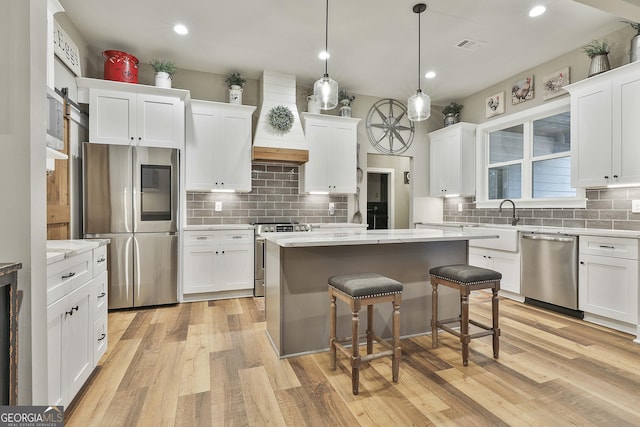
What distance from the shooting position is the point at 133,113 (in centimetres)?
360

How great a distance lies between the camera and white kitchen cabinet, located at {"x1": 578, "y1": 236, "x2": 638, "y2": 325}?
9.30 feet

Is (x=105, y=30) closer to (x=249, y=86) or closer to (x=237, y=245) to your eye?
(x=249, y=86)

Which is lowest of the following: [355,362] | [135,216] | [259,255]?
[355,362]

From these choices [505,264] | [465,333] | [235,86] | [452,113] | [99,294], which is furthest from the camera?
[452,113]

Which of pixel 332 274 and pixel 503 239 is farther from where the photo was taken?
pixel 503 239

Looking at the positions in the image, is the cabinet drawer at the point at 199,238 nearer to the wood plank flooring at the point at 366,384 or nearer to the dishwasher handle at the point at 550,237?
the wood plank flooring at the point at 366,384

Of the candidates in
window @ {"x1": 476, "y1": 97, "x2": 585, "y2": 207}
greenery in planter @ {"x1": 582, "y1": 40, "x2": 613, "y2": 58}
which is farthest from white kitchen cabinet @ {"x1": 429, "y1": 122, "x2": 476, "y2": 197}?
greenery in planter @ {"x1": 582, "y1": 40, "x2": 613, "y2": 58}

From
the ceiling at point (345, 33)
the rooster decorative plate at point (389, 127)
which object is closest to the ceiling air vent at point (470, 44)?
the ceiling at point (345, 33)

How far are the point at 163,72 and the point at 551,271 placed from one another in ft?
15.9

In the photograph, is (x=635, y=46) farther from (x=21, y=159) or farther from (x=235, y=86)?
(x=21, y=159)

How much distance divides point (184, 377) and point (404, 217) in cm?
681

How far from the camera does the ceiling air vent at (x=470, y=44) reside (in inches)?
142

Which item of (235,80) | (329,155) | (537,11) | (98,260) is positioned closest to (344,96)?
(329,155)

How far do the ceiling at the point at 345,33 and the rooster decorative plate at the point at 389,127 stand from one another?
33.6 inches
